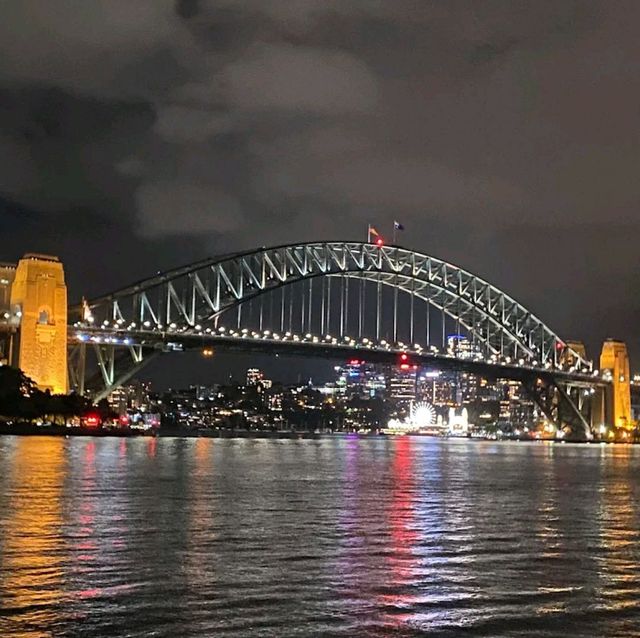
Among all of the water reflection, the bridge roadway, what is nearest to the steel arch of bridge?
the bridge roadway

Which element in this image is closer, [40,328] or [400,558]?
[400,558]

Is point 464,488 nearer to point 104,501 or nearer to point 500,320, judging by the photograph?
point 104,501

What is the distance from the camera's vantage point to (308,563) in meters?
11.6

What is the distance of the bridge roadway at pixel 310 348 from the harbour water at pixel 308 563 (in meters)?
56.9

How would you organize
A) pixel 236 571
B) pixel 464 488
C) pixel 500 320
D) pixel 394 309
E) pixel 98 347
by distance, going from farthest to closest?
pixel 500 320
pixel 394 309
pixel 98 347
pixel 464 488
pixel 236 571

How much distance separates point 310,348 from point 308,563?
256 feet

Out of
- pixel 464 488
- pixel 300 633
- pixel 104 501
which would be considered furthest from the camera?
pixel 464 488

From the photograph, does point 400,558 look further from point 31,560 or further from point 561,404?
point 561,404

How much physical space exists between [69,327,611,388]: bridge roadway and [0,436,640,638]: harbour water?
56.9 metres

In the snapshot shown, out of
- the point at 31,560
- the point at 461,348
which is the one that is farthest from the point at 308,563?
the point at 461,348

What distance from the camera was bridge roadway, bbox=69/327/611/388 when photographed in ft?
259

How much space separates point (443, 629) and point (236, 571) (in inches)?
124

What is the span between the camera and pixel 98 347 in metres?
79.4

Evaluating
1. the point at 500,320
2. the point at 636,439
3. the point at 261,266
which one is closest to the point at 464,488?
the point at 261,266
